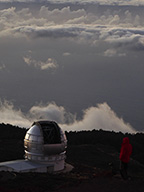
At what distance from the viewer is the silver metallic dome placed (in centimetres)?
3369

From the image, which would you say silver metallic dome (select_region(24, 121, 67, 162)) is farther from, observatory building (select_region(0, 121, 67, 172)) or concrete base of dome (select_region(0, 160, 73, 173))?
concrete base of dome (select_region(0, 160, 73, 173))

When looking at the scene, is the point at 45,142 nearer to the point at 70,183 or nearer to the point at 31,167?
the point at 31,167

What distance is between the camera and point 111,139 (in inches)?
2443

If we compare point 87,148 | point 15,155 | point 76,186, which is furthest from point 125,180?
point 87,148

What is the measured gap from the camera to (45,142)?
33.7 metres

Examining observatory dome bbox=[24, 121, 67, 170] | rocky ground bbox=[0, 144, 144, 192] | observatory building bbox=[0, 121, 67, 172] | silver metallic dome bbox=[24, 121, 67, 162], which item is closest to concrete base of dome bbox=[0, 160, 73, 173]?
observatory building bbox=[0, 121, 67, 172]

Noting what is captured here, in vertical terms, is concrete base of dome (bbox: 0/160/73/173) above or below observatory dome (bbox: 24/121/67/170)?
below

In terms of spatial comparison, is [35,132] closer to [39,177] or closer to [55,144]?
[55,144]

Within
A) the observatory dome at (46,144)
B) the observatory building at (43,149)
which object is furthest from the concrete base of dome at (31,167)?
the observatory dome at (46,144)

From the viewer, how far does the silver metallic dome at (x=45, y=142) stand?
33688 mm

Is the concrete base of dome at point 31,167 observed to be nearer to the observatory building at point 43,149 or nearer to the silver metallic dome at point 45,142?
the observatory building at point 43,149

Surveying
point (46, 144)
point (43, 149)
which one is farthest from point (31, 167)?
point (46, 144)

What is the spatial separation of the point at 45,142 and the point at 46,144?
221mm

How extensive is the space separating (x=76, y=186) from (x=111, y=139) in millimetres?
36964
